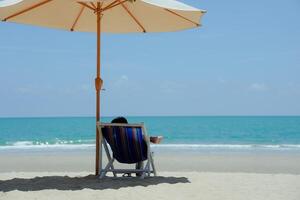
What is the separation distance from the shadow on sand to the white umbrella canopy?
71.8 inches

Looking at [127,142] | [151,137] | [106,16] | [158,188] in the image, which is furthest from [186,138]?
[158,188]

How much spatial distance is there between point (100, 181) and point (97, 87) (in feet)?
3.58

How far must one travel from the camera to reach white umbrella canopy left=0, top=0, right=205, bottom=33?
5.83 m

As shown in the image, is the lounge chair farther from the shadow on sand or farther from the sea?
the sea

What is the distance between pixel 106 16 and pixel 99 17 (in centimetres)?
71

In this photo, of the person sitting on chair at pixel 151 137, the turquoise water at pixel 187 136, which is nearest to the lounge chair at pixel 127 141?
the person sitting on chair at pixel 151 137

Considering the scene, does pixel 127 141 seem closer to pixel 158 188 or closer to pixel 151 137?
pixel 151 137

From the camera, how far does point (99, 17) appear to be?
577cm

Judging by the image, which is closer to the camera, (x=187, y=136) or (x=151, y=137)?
(x=151, y=137)

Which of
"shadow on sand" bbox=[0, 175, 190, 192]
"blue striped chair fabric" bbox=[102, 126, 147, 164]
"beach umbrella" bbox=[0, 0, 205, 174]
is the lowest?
"shadow on sand" bbox=[0, 175, 190, 192]

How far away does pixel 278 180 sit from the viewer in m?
5.86

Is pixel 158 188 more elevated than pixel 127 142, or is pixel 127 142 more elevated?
pixel 127 142

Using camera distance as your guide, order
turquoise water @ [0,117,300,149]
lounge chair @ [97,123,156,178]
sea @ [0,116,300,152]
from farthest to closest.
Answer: turquoise water @ [0,117,300,149]
sea @ [0,116,300,152]
lounge chair @ [97,123,156,178]

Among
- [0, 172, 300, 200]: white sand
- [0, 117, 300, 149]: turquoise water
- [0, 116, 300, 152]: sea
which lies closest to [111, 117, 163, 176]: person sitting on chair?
[0, 172, 300, 200]: white sand
